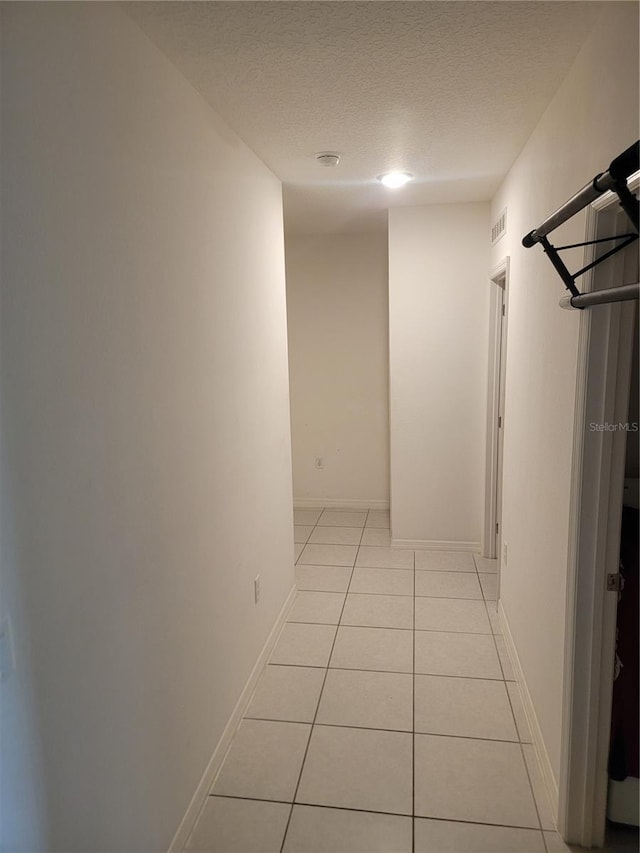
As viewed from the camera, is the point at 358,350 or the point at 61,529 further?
the point at 358,350

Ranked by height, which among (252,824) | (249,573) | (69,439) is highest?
(69,439)

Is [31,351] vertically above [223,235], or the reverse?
[223,235]

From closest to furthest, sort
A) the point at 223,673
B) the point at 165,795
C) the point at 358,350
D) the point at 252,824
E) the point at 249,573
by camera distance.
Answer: the point at 165,795, the point at 252,824, the point at 223,673, the point at 249,573, the point at 358,350

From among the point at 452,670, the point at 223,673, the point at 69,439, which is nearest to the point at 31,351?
the point at 69,439

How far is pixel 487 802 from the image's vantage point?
189 cm

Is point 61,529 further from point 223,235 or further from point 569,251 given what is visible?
point 569,251

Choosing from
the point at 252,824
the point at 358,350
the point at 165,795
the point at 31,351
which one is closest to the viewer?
the point at 31,351

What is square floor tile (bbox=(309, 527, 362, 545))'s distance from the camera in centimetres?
442

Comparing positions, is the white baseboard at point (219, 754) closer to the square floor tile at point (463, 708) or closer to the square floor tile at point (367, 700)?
the square floor tile at point (367, 700)

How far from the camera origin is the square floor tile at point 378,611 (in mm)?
3115

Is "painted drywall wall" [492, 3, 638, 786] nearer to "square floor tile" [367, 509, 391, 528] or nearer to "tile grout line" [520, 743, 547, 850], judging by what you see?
"tile grout line" [520, 743, 547, 850]

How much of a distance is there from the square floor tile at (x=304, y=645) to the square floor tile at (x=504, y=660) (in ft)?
2.90

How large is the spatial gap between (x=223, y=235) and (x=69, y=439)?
1.29 metres

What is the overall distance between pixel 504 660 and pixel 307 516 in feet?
8.57
